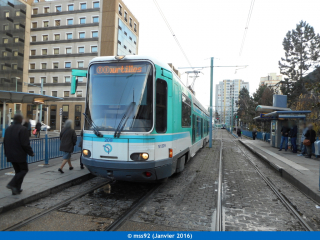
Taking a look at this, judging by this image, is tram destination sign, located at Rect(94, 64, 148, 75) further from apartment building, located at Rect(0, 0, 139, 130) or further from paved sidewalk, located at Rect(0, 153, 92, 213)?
apartment building, located at Rect(0, 0, 139, 130)

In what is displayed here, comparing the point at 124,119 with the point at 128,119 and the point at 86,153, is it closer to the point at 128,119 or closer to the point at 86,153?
the point at 128,119

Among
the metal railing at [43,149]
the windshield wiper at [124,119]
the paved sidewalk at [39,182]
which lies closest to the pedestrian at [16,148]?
the paved sidewalk at [39,182]

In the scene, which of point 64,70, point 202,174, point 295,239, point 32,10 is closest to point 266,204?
point 295,239

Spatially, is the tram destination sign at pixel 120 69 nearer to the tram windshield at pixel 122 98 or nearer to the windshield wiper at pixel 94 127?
the tram windshield at pixel 122 98

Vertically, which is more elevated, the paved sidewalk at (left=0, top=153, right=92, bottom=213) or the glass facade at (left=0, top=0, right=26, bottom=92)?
the glass facade at (left=0, top=0, right=26, bottom=92)

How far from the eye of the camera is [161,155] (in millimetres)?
5629

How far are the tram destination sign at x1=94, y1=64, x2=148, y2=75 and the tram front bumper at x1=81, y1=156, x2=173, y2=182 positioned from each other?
6.55 feet

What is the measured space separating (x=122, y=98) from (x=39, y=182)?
324 centimetres

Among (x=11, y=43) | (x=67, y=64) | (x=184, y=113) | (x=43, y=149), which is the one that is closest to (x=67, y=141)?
(x=43, y=149)

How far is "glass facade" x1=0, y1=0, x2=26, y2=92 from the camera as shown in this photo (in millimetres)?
44656

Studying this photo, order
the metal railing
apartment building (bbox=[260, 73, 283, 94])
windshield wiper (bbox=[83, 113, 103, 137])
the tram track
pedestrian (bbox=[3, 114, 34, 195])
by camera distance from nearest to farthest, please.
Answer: the tram track → pedestrian (bbox=[3, 114, 34, 195]) → windshield wiper (bbox=[83, 113, 103, 137]) → the metal railing → apartment building (bbox=[260, 73, 283, 94])

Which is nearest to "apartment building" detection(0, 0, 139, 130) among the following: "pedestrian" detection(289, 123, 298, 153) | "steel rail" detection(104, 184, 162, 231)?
"pedestrian" detection(289, 123, 298, 153)

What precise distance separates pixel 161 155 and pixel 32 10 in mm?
54124

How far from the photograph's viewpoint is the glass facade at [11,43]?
44.7m
